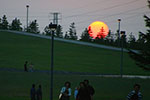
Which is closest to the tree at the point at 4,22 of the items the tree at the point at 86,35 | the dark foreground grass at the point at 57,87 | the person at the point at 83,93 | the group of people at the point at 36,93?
the tree at the point at 86,35

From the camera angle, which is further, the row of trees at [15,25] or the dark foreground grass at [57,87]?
the row of trees at [15,25]

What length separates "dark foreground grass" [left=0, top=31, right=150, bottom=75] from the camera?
194 feet

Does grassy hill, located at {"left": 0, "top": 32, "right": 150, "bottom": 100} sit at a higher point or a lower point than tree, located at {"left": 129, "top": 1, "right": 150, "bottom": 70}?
lower

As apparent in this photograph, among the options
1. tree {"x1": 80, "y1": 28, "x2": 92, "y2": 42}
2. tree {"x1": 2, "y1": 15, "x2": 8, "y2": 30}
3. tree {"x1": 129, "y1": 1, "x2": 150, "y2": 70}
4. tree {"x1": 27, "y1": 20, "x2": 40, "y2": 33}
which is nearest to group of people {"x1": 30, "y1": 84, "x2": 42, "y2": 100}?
tree {"x1": 129, "y1": 1, "x2": 150, "y2": 70}

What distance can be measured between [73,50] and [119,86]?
4457cm

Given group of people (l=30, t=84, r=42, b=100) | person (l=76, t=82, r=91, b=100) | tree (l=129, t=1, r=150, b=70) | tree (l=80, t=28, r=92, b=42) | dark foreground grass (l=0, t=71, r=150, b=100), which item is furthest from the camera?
tree (l=80, t=28, r=92, b=42)

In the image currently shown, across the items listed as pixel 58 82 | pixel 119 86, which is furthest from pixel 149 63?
pixel 58 82

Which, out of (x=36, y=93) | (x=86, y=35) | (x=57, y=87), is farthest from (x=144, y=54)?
(x=86, y=35)

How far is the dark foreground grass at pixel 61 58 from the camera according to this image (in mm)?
59000

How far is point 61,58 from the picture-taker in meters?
69.3

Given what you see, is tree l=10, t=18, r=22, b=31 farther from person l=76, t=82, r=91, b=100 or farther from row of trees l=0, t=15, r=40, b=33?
person l=76, t=82, r=91, b=100

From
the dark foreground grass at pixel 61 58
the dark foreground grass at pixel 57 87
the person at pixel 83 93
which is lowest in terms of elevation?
the dark foreground grass at pixel 57 87

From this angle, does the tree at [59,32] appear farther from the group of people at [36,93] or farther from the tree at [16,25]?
the group of people at [36,93]

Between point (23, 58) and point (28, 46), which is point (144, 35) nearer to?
point (23, 58)
